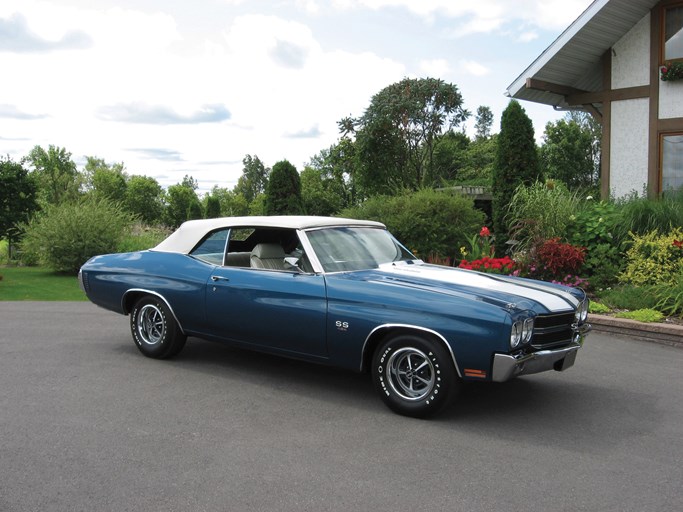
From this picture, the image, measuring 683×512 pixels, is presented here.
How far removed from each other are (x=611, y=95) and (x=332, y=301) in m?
11.3

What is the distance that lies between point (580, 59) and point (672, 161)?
2947 mm

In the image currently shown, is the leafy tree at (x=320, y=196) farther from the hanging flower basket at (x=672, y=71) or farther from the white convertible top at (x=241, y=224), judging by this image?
the white convertible top at (x=241, y=224)

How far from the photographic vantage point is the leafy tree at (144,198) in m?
72.0

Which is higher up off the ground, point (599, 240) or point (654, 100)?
point (654, 100)

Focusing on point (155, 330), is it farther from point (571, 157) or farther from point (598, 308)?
point (571, 157)

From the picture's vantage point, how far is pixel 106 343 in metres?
7.83

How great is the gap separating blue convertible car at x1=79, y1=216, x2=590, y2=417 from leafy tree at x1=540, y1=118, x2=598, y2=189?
5036 centimetres

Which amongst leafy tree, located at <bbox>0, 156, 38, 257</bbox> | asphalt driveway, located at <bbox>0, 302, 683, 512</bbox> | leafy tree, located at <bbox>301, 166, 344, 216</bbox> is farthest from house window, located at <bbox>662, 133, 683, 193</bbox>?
leafy tree, located at <bbox>0, 156, 38, 257</bbox>

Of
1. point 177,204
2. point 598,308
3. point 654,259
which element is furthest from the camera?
point 177,204

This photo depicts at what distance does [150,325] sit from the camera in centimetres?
700

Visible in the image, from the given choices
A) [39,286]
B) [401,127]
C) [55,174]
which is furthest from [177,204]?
[39,286]

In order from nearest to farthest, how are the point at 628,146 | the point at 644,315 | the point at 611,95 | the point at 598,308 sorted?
the point at 644,315, the point at 598,308, the point at 628,146, the point at 611,95

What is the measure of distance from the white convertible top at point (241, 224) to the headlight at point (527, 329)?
2185mm

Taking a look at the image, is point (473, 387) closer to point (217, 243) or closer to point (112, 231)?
point (217, 243)
